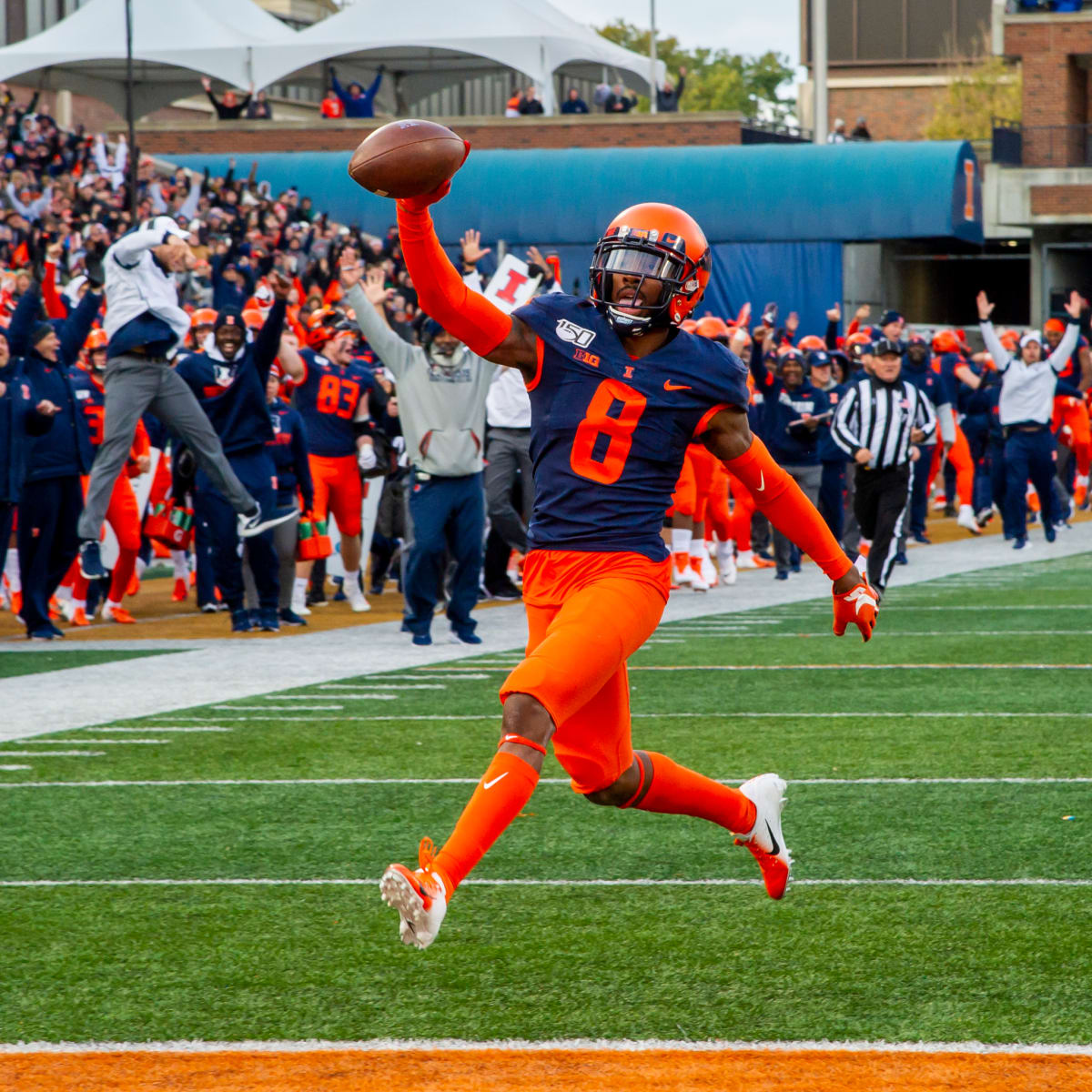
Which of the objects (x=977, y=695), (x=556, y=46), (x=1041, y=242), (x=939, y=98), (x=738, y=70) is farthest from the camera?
(x=738, y=70)

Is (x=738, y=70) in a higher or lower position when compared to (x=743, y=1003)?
higher

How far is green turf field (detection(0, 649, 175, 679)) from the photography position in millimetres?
10422

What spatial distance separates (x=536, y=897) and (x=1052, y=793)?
2180 mm

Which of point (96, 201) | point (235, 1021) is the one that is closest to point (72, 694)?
point (235, 1021)

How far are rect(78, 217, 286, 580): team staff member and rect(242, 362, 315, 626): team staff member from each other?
0.98 m

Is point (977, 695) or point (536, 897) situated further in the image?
point (977, 695)

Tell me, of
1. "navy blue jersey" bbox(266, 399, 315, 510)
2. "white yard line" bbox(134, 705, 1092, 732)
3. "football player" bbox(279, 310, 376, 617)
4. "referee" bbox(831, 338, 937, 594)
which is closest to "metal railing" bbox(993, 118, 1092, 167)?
"referee" bbox(831, 338, 937, 594)

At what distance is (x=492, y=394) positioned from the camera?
12617 mm

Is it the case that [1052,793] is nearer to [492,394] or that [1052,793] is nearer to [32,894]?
[32,894]

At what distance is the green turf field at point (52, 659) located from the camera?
10422 mm

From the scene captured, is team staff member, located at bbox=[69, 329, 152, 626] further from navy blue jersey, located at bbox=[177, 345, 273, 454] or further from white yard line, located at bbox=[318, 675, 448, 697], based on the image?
white yard line, located at bbox=[318, 675, 448, 697]

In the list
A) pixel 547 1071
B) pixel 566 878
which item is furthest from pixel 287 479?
pixel 547 1071

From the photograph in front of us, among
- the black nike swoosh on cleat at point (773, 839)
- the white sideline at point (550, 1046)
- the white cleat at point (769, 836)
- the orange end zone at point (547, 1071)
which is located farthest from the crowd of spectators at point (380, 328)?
the orange end zone at point (547, 1071)

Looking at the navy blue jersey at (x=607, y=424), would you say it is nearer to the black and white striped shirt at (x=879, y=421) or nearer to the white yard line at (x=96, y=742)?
the white yard line at (x=96, y=742)
